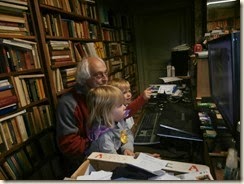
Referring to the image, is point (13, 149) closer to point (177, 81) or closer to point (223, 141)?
point (223, 141)

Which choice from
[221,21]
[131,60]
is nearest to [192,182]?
[221,21]

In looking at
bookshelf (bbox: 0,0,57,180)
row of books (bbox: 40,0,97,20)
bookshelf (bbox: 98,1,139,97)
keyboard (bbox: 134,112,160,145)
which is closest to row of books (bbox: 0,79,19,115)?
bookshelf (bbox: 0,0,57,180)

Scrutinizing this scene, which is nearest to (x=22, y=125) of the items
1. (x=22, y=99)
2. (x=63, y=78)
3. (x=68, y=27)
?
(x=22, y=99)

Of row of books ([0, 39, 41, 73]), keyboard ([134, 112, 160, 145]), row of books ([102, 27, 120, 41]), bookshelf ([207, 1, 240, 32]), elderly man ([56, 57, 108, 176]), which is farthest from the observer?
bookshelf ([207, 1, 240, 32])

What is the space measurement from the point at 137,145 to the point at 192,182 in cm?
50

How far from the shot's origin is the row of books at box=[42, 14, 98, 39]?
66.7 inches

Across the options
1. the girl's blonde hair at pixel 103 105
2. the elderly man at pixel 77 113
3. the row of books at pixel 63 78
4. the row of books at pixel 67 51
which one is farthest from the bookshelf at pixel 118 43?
the girl's blonde hair at pixel 103 105

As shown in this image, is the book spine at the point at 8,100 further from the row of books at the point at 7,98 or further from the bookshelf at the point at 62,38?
the bookshelf at the point at 62,38

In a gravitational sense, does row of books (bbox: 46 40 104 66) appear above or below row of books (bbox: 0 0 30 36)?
below

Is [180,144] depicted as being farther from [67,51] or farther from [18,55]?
[67,51]

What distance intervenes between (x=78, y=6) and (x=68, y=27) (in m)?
0.33

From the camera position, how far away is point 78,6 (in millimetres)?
2166

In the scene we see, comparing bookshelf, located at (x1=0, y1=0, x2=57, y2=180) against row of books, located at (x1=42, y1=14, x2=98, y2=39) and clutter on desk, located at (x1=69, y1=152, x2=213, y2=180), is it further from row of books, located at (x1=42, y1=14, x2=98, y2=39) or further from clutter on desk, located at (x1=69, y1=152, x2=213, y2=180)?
clutter on desk, located at (x1=69, y1=152, x2=213, y2=180)

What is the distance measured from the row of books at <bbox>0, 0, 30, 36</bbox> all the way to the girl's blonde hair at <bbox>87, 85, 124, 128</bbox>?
0.72 meters
